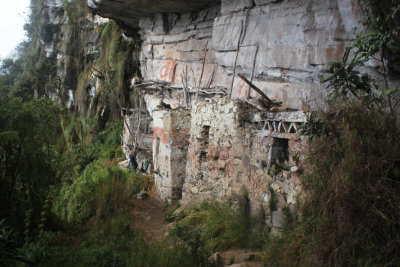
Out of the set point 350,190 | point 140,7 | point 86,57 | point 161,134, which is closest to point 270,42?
point 161,134

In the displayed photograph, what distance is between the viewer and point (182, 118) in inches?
335

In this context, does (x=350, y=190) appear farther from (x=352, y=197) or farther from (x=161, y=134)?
(x=161, y=134)

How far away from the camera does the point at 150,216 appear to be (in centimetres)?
811

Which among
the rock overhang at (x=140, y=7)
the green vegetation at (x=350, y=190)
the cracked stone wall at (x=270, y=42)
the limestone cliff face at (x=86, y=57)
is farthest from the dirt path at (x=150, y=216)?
the limestone cliff face at (x=86, y=57)

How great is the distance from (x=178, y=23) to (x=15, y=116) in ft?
30.2

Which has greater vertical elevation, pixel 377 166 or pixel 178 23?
pixel 178 23

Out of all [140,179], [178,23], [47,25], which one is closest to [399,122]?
[140,179]

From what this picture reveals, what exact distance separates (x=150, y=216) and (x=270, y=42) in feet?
17.6

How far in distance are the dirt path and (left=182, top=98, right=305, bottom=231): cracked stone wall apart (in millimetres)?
801

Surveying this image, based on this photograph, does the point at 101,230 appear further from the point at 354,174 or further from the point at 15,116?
the point at 354,174

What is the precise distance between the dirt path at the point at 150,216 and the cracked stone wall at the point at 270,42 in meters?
3.76

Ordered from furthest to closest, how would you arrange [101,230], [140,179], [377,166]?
1. [140,179]
2. [101,230]
3. [377,166]

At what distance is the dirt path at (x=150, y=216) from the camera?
7.05m

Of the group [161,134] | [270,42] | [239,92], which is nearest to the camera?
[161,134]
